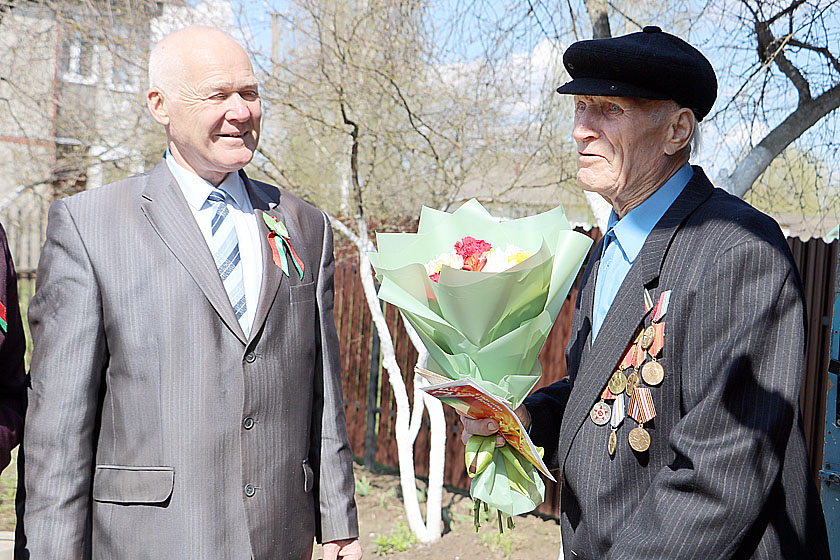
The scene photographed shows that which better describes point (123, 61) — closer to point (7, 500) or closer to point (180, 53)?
point (7, 500)

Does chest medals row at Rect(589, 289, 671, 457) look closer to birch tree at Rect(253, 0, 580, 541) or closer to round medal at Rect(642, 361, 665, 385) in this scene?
round medal at Rect(642, 361, 665, 385)

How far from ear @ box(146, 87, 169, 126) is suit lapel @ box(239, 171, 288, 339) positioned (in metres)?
0.31

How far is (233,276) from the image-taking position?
7.33 ft

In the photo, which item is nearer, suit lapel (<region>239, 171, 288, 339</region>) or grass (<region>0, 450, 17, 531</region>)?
suit lapel (<region>239, 171, 288, 339</region>)

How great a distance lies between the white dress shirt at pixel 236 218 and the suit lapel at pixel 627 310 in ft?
3.20

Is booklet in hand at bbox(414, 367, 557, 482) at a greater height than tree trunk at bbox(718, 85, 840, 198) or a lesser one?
lesser

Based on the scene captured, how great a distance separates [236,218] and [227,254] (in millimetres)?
140

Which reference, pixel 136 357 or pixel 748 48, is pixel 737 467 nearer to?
pixel 136 357

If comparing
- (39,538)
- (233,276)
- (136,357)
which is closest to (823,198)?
(233,276)

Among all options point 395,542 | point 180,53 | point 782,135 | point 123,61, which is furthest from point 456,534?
point 123,61

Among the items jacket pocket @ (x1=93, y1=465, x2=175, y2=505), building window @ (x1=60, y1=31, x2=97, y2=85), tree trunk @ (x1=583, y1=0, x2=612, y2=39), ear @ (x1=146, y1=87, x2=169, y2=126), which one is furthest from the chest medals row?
building window @ (x1=60, y1=31, x2=97, y2=85)

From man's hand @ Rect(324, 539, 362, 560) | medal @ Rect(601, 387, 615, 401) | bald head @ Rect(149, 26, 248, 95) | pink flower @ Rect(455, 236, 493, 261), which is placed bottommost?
man's hand @ Rect(324, 539, 362, 560)

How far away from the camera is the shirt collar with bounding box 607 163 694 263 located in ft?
6.16

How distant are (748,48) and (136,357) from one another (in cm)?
348
